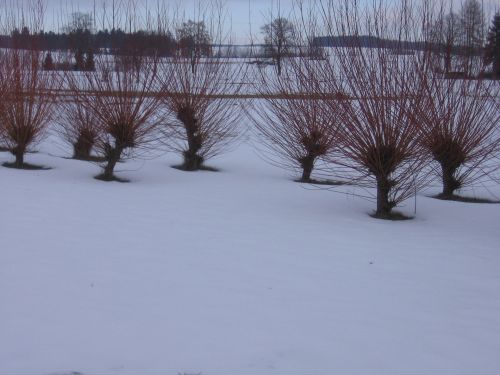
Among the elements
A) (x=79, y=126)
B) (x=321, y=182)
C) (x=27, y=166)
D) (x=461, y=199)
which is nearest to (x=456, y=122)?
(x=461, y=199)

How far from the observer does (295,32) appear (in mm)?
7988

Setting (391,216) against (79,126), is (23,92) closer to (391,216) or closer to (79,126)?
(79,126)

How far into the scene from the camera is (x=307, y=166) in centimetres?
930

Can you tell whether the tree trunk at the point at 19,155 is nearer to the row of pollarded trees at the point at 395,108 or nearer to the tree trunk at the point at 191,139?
the tree trunk at the point at 191,139

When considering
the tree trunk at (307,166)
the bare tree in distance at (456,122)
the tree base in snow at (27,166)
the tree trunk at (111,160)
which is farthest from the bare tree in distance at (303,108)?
the tree base in snow at (27,166)

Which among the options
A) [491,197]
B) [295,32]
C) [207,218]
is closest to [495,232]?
[491,197]

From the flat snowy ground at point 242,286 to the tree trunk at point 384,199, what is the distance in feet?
1.03

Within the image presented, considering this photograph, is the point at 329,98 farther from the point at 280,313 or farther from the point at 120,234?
the point at 280,313

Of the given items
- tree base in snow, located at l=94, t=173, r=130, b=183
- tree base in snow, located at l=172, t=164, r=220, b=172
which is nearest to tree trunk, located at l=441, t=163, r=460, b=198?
tree base in snow, located at l=172, t=164, r=220, b=172

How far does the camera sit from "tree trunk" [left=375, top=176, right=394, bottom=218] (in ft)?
23.0

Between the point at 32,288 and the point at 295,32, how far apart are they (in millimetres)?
4967

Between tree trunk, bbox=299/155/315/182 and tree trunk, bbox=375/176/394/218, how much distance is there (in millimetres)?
2250

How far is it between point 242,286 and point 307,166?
489cm

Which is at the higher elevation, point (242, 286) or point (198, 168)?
point (198, 168)
